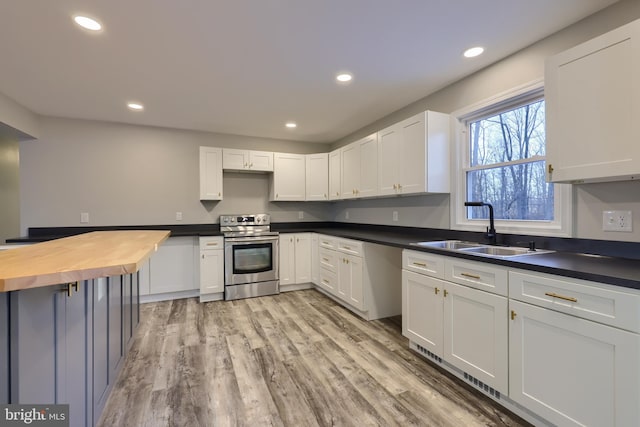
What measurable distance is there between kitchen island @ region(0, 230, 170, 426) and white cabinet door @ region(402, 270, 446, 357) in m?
1.87

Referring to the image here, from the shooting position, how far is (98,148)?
Result: 374cm

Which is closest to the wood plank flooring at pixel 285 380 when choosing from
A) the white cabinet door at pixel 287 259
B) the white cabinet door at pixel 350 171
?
the white cabinet door at pixel 287 259

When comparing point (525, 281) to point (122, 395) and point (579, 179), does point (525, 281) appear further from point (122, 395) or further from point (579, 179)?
point (122, 395)

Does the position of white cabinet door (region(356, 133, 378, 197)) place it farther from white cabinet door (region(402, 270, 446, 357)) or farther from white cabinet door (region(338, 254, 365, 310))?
white cabinet door (region(402, 270, 446, 357))

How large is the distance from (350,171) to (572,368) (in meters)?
→ 2.95

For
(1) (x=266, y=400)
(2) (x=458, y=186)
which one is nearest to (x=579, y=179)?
(2) (x=458, y=186)

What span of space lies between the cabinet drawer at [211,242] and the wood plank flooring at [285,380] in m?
0.98

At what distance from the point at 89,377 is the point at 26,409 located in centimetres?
46

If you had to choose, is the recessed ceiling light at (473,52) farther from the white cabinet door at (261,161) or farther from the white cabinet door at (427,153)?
the white cabinet door at (261,161)

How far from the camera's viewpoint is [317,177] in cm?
454

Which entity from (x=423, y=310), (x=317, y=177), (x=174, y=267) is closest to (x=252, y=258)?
(x=174, y=267)

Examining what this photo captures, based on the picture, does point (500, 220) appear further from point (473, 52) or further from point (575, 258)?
point (473, 52)

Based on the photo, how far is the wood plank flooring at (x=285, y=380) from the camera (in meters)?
1.62

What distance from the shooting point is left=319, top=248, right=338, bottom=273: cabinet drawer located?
354 cm
